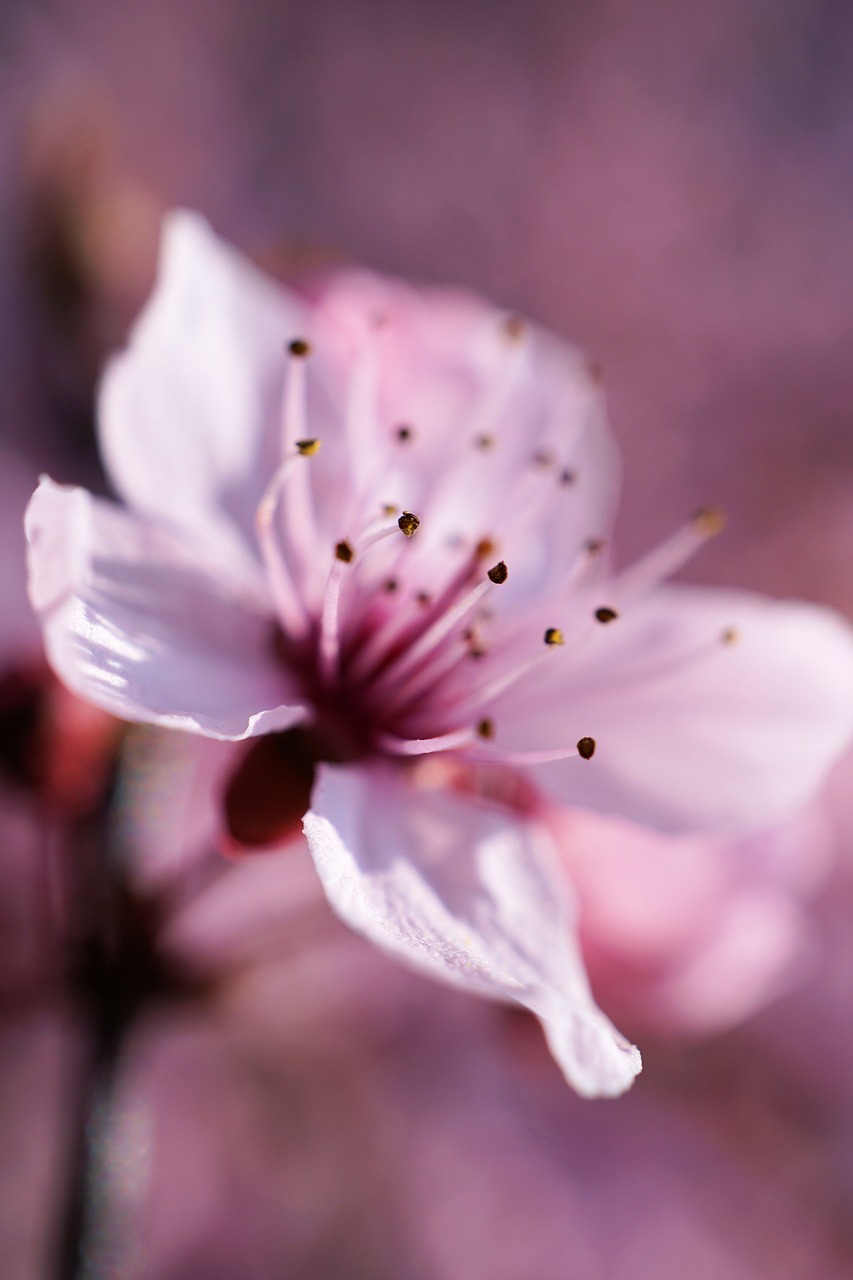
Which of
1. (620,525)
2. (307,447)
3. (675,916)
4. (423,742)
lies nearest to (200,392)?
(307,447)

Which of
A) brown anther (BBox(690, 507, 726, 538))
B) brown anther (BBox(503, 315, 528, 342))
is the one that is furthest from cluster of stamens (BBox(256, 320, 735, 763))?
brown anther (BBox(503, 315, 528, 342))

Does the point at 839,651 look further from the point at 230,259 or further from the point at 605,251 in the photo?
the point at 605,251

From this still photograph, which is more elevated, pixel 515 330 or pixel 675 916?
pixel 515 330

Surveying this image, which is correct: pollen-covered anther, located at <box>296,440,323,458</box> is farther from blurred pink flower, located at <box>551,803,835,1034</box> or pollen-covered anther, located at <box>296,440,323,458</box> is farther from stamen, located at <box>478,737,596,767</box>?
blurred pink flower, located at <box>551,803,835,1034</box>

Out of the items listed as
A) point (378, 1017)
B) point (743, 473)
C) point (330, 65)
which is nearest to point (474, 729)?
point (378, 1017)

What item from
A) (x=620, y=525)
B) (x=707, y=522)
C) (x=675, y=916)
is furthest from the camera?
(x=620, y=525)

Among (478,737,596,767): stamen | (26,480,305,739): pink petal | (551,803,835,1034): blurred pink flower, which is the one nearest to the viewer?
(26,480,305,739): pink petal

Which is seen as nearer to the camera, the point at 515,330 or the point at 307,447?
the point at 307,447

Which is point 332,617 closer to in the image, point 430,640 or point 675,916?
point 430,640
